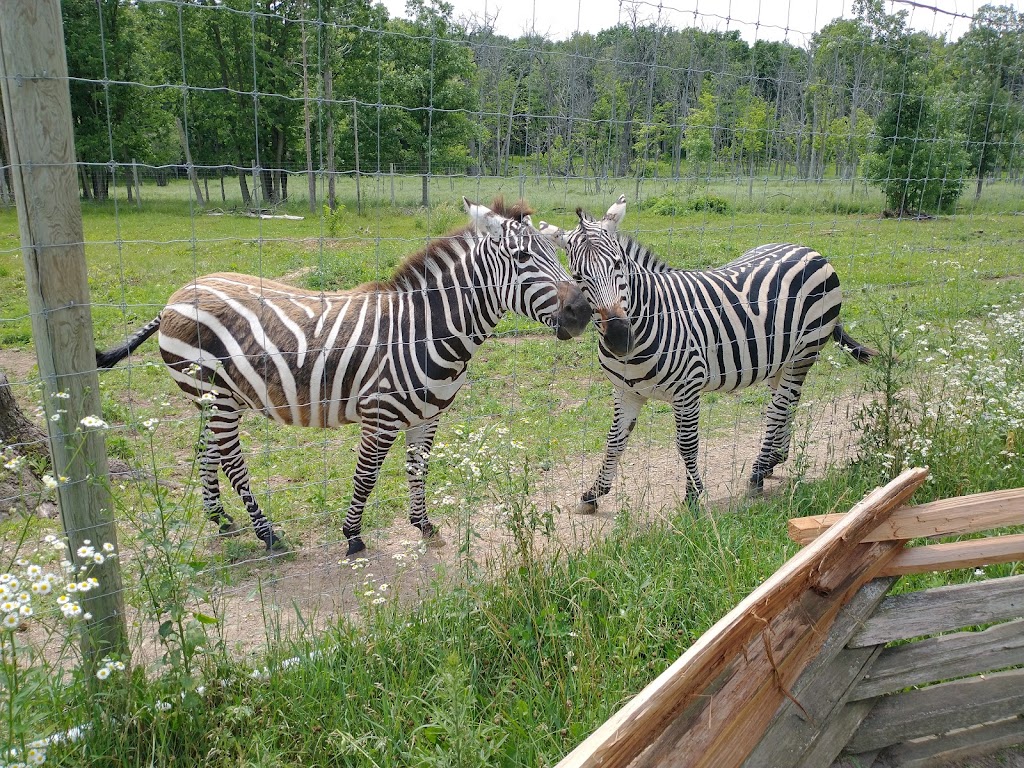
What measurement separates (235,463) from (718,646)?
11.5ft

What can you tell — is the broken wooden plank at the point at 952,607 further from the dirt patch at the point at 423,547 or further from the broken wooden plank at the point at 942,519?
the dirt patch at the point at 423,547

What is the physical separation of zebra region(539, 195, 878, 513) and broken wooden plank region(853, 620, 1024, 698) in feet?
5.70

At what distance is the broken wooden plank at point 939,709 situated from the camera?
3.18 meters

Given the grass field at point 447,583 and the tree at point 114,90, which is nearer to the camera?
the grass field at point 447,583

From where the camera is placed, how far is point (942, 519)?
3193mm

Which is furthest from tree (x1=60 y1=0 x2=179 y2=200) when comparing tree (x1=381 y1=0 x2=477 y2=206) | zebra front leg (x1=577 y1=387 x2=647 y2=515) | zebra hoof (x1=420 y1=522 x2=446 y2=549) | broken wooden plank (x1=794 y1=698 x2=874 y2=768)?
broken wooden plank (x1=794 y1=698 x2=874 y2=768)

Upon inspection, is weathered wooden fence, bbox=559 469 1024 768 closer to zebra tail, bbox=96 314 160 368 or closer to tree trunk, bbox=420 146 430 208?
tree trunk, bbox=420 146 430 208

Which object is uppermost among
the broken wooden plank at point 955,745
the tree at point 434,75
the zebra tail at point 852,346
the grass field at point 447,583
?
the tree at point 434,75

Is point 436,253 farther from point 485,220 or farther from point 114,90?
point 114,90

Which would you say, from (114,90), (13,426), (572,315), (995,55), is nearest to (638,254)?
(572,315)

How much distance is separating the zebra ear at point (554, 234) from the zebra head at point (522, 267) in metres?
0.18

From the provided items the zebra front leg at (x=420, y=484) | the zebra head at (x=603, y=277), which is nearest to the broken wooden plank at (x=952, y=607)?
the zebra head at (x=603, y=277)

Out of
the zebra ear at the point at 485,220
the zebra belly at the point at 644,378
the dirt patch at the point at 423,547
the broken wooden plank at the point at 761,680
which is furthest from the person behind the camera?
A: the zebra belly at the point at 644,378

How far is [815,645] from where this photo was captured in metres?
2.93
